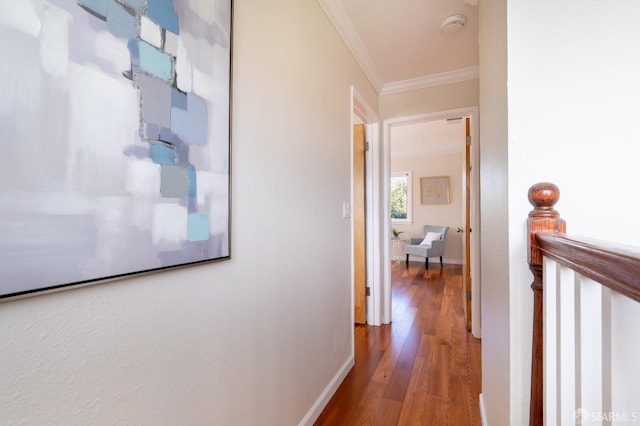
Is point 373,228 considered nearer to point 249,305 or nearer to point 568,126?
point 249,305

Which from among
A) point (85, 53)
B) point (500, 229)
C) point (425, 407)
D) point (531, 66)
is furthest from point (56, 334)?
point (425, 407)

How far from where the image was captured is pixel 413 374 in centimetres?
206

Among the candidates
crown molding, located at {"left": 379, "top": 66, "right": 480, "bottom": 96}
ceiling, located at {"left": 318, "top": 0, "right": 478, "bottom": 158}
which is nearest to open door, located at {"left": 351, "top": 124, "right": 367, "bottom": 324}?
crown molding, located at {"left": 379, "top": 66, "right": 480, "bottom": 96}

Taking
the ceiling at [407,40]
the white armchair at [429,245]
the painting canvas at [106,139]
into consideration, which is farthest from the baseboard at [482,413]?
the white armchair at [429,245]

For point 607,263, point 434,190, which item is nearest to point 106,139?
point 607,263

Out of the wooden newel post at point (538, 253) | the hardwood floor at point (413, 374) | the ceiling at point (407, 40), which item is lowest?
the hardwood floor at point (413, 374)

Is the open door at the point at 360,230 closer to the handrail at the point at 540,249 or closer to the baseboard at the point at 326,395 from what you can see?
the baseboard at the point at 326,395

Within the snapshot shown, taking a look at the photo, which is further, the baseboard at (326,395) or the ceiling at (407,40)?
the ceiling at (407,40)

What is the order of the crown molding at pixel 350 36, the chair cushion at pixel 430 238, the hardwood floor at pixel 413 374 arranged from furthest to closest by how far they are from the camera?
the chair cushion at pixel 430 238 → the crown molding at pixel 350 36 → the hardwood floor at pixel 413 374

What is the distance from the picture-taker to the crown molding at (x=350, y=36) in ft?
6.04

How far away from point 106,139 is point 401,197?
6.74 metres

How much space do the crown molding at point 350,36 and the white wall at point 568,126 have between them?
126cm

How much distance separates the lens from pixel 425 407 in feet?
5.64

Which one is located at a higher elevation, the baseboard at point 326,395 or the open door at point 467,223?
the open door at point 467,223
